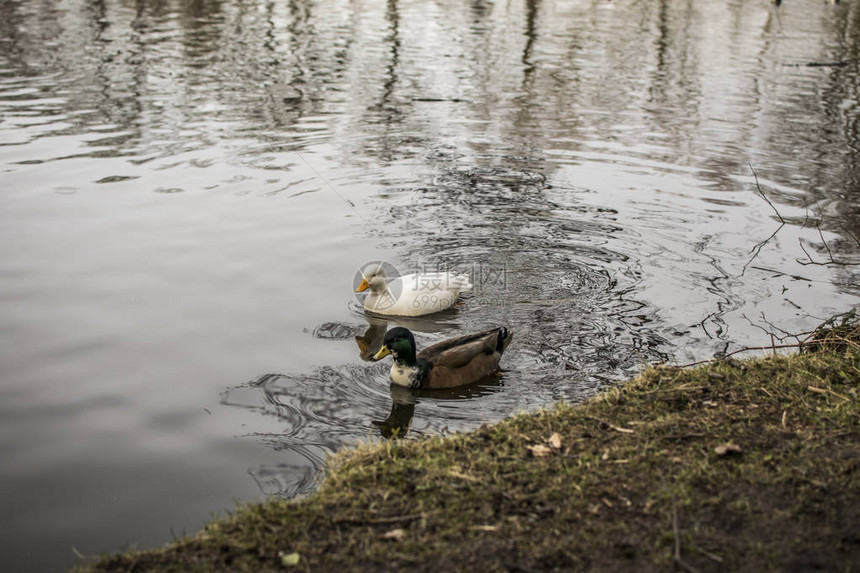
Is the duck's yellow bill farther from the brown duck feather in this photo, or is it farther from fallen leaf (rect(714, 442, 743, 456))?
fallen leaf (rect(714, 442, 743, 456))

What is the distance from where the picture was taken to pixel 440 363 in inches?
269

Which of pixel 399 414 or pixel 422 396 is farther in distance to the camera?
pixel 422 396

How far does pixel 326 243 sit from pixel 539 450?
5463 mm

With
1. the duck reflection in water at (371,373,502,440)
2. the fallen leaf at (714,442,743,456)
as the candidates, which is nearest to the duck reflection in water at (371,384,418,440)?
the duck reflection in water at (371,373,502,440)

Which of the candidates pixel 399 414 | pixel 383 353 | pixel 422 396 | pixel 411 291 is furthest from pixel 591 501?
pixel 411 291

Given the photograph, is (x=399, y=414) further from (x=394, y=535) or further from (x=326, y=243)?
(x=326, y=243)

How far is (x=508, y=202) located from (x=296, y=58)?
12902 millimetres

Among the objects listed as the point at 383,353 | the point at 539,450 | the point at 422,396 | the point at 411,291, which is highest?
the point at 539,450

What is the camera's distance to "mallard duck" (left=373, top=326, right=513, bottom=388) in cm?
677

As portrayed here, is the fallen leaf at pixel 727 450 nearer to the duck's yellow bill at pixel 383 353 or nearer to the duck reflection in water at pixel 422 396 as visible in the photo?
the duck reflection in water at pixel 422 396

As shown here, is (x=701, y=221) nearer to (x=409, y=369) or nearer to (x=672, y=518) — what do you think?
→ (x=409, y=369)

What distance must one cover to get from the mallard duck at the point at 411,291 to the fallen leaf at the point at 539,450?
3559 mm

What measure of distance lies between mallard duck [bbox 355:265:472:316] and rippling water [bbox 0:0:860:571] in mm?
179

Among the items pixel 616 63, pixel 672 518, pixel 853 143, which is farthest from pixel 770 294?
pixel 616 63
